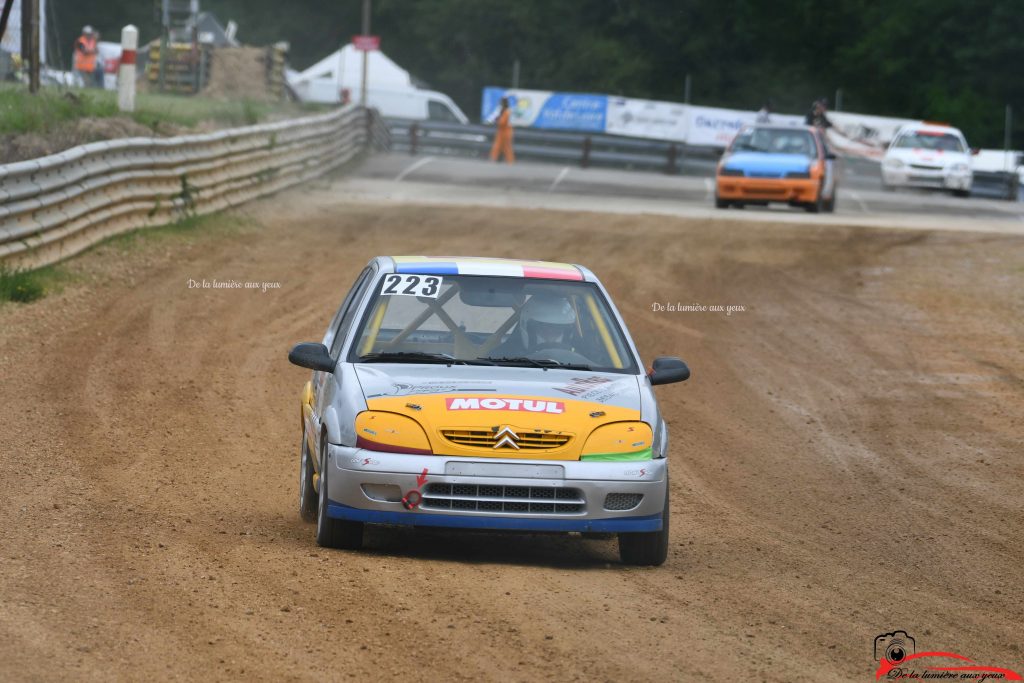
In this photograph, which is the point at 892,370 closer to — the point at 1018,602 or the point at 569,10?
the point at 1018,602

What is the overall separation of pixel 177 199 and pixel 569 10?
2058 inches

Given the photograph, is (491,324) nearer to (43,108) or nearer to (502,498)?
(502,498)

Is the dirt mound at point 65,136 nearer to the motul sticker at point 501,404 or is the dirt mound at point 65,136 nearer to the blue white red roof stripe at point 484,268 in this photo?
the blue white red roof stripe at point 484,268

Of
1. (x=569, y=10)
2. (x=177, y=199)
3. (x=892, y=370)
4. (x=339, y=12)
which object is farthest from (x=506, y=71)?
(x=892, y=370)

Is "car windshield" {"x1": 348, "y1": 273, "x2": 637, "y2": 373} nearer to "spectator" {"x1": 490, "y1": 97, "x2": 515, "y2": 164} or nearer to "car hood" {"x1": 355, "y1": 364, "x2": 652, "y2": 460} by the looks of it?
"car hood" {"x1": 355, "y1": 364, "x2": 652, "y2": 460}

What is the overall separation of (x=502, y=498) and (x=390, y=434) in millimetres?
574

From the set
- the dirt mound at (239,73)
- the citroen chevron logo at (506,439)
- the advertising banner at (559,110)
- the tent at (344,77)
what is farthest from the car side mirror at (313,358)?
the tent at (344,77)

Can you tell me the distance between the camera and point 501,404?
23.9ft

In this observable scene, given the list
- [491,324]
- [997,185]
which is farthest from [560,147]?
[491,324]

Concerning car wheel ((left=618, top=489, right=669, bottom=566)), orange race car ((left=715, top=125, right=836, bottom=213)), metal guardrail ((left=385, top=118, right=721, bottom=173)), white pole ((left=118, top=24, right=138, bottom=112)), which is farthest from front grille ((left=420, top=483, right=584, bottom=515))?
metal guardrail ((left=385, top=118, right=721, bottom=173))

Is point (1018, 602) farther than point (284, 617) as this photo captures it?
Yes

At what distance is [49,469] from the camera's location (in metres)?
8.99

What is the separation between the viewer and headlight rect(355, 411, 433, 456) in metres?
7.16

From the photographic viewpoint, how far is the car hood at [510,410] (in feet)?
23.6
